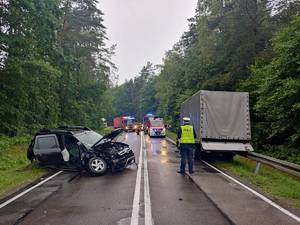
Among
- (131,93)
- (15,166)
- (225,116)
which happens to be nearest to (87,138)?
(15,166)

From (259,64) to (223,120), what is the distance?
9464 millimetres

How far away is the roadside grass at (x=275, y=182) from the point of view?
9084 mm

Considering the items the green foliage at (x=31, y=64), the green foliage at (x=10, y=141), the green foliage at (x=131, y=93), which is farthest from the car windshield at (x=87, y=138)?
the green foliage at (x=131, y=93)

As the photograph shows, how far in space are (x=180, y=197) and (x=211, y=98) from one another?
8.26m

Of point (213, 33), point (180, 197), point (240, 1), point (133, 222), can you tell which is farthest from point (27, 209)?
point (213, 33)

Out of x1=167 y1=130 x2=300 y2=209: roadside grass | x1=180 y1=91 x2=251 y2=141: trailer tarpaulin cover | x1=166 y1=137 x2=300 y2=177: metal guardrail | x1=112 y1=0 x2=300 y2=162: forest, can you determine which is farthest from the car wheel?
x1=112 y1=0 x2=300 y2=162: forest

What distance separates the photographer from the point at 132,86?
140250 mm

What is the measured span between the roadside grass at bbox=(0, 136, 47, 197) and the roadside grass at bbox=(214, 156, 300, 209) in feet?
23.1

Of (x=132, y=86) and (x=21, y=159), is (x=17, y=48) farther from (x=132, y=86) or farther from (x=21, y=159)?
(x=132, y=86)

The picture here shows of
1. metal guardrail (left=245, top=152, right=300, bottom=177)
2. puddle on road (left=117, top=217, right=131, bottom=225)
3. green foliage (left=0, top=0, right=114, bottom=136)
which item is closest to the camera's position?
puddle on road (left=117, top=217, right=131, bottom=225)

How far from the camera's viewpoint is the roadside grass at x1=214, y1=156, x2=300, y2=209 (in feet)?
29.8

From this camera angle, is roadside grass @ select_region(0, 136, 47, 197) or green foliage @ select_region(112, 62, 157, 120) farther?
green foliage @ select_region(112, 62, 157, 120)

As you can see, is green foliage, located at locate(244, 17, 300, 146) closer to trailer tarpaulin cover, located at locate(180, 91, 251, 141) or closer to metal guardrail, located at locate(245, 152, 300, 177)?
trailer tarpaulin cover, located at locate(180, 91, 251, 141)

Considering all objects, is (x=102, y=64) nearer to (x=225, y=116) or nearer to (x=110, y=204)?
(x=225, y=116)
